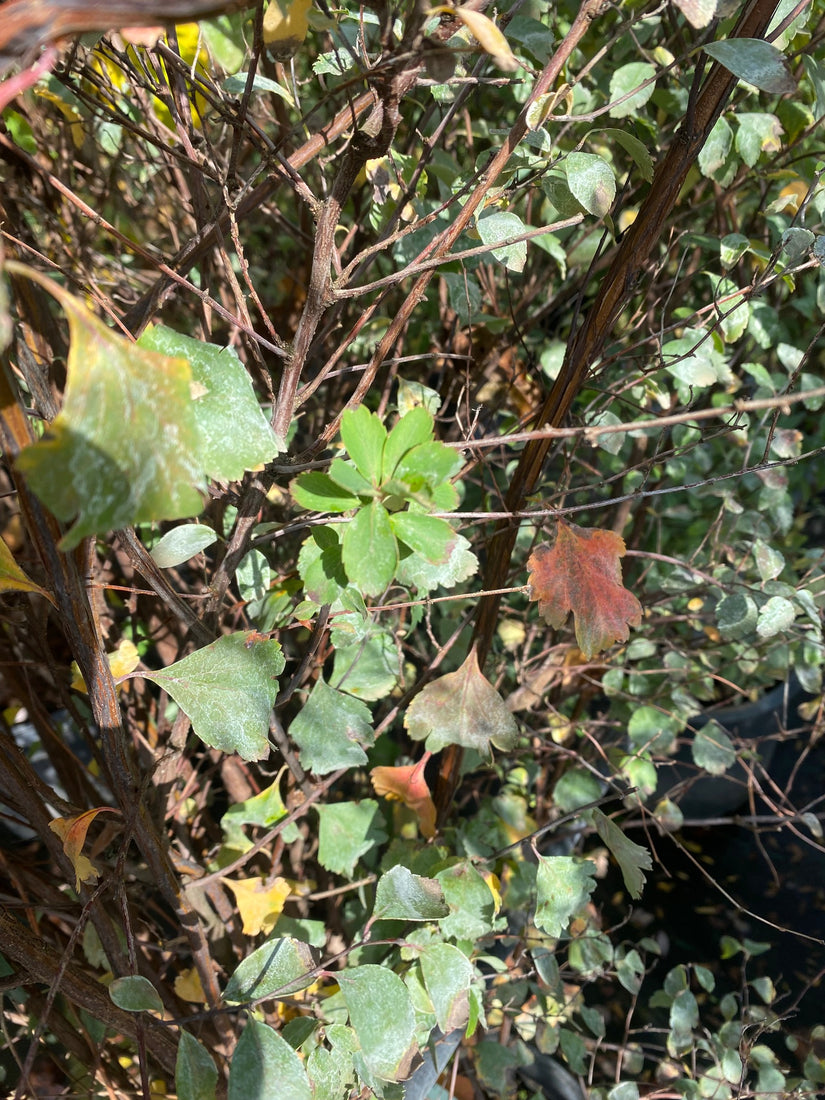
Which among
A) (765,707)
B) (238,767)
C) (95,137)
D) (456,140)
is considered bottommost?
(765,707)

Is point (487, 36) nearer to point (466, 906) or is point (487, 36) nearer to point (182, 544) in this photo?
point (182, 544)

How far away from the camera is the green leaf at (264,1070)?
1.46 feet

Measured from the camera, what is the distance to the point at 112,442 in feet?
0.86

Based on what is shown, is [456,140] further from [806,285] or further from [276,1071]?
[276,1071]

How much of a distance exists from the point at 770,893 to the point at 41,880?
1179 millimetres

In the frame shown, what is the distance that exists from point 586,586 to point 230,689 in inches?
9.0

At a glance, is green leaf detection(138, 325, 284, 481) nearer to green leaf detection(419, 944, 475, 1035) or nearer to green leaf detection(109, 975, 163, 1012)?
green leaf detection(109, 975, 163, 1012)

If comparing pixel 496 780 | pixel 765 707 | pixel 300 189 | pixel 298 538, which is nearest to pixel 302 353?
pixel 300 189

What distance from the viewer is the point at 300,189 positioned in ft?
1.39

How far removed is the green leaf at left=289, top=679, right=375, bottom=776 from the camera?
0.58 m

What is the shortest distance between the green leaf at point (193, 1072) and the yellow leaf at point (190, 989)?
196mm

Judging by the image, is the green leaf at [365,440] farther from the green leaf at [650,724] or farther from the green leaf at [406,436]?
the green leaf at [650,724]

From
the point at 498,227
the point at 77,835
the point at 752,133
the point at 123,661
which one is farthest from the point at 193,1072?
the point at 752,133

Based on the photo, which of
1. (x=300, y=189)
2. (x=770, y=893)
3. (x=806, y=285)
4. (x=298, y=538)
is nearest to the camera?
(x=300, y=189)
